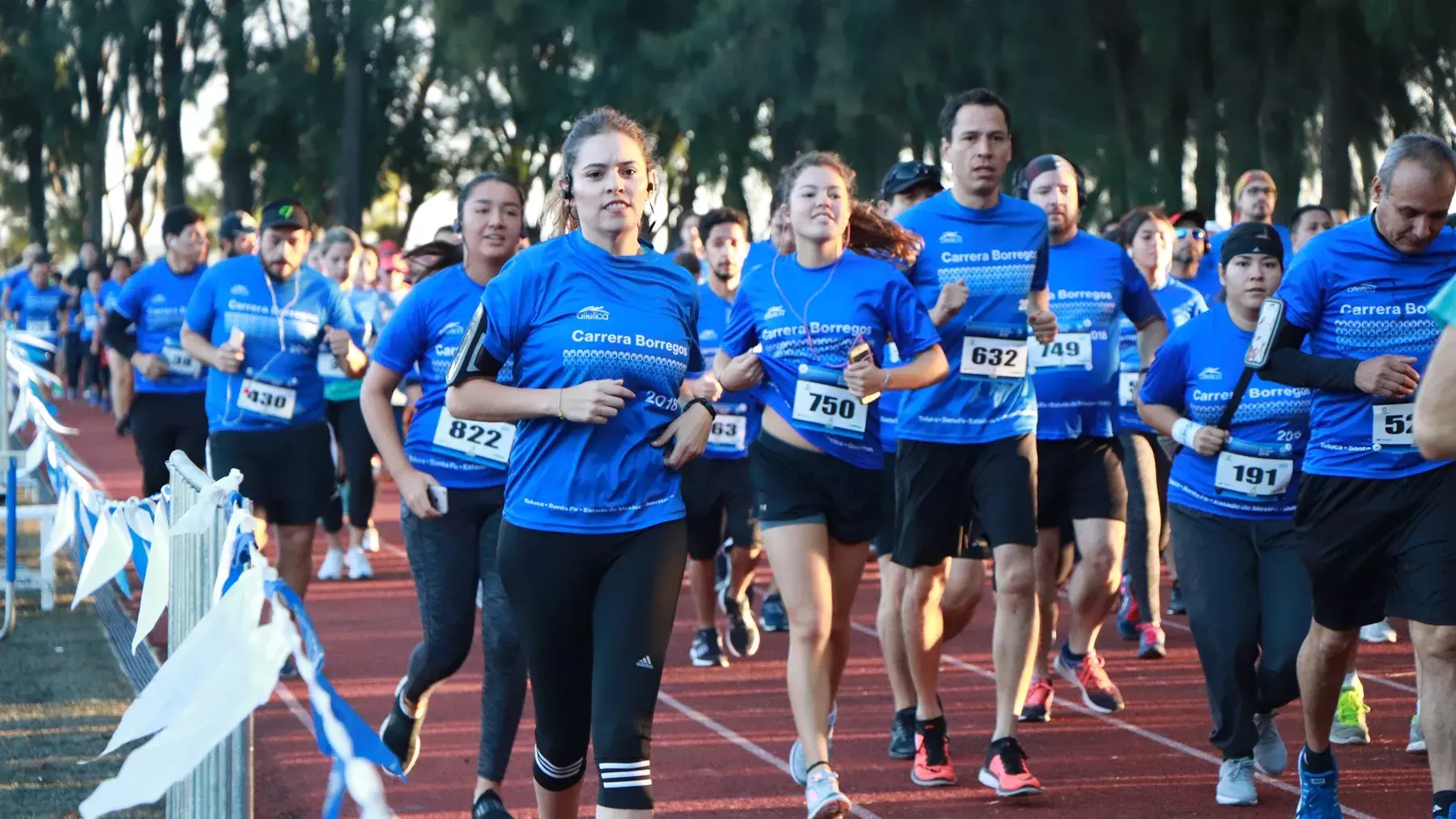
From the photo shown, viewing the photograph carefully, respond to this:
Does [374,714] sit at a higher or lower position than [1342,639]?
lower

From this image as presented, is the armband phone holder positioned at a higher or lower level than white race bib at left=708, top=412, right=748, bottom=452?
higher

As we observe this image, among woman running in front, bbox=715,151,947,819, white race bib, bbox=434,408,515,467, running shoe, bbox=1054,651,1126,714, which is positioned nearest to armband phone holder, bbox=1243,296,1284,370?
woman running in front, bbox=715,151,947,819

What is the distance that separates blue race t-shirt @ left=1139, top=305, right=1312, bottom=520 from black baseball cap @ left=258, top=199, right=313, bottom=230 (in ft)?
12.5

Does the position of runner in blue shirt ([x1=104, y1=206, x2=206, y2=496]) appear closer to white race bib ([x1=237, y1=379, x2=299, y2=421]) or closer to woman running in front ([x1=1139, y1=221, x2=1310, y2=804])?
white race bib ([x1=237, y1=379, x2=299, y2=421])

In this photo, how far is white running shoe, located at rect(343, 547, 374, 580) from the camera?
12.4 m

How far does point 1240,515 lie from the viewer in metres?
6.20

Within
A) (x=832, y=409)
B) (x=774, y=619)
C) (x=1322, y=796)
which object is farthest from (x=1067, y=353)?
(x=774, y=619)

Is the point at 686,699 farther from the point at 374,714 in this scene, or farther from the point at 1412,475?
the point at 1412,475

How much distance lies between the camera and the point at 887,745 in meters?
7.14

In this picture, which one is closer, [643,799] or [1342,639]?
[643,799]

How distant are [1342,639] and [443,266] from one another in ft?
9.88

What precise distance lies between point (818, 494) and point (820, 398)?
0.30 meters

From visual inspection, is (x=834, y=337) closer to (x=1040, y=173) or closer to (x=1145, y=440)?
(x=1040, y=173)

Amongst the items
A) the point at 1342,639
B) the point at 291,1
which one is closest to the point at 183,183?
the point at 291,1
